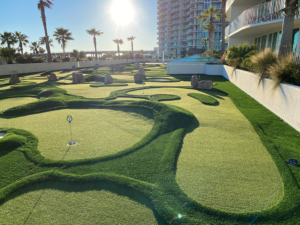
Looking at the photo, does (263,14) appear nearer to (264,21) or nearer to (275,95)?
(264,21)

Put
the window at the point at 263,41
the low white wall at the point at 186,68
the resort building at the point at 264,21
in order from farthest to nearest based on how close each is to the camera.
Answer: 1. the low white wall at the point at 186,68
2. the window at the point at 263,41
3. the resort building at the point at 264,21

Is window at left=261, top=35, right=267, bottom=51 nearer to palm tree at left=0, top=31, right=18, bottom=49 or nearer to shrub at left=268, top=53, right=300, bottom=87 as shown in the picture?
shrub at left=268, top=53, right=300, bottom=87

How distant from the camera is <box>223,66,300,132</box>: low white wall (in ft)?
20.7

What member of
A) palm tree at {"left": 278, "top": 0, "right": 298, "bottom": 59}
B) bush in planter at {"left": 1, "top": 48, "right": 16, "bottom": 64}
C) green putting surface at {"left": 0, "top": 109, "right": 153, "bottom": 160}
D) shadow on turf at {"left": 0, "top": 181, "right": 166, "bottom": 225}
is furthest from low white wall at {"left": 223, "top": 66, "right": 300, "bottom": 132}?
bush in planter at {"left": 1, "top": 48, "right": 16, "bottom": 64}

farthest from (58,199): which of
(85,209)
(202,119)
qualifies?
(202,119)

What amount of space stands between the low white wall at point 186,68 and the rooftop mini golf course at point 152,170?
17.6 m

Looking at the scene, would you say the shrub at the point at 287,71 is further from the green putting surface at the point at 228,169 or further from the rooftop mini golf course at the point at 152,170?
the green putting surface at the point at 228,169

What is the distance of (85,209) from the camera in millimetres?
3209

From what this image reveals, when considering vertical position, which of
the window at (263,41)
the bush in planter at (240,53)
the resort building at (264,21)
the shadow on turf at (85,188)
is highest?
the resort building at (264,21)

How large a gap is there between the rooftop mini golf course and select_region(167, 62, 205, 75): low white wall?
1761cm

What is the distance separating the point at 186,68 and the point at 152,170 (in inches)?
881

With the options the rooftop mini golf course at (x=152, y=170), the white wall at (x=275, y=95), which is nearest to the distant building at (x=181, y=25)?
the white wall at (x=275, y=95)

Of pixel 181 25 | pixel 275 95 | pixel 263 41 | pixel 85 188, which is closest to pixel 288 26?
pixel 275 95

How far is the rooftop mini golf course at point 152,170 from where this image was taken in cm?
315
